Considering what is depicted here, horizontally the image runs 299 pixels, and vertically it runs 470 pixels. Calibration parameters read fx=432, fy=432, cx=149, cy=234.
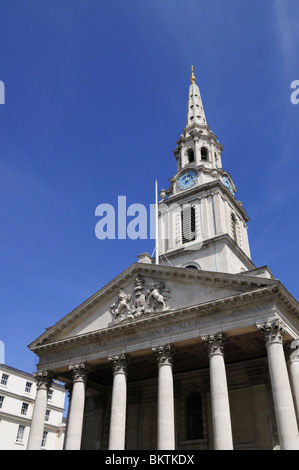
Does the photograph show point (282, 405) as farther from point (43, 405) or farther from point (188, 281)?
point (43, 405)

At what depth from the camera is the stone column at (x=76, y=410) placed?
85.5ft

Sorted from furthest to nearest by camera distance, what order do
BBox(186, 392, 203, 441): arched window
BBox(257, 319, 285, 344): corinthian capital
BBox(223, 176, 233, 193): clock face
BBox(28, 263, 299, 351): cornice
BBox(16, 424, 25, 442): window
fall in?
BBox(16, 424, 25, 442): window
BBox(223, 176, 233, 193): clock face
BBox(186, 392, 203, 441): arched window
BBox(28, 263, 299, 351): cornice
BBox(257, 319, 285, 344): corinthian capital

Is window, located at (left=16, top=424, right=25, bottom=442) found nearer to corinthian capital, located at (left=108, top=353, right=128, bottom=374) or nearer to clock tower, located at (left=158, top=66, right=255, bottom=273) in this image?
clock tower, located at (left=158, top=66, right=255, bottom=273)

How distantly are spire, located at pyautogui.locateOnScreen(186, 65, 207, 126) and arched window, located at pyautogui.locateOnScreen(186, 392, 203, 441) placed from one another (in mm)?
30717

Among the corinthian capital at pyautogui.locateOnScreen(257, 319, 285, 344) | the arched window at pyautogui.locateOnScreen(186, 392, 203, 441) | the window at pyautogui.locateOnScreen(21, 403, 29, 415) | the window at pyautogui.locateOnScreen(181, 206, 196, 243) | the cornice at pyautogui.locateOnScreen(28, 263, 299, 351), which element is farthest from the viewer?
the window at pyautogui.locateOnScreen(21, 403, 29, 415)

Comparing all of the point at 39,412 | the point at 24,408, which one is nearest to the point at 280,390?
the point at 39,412

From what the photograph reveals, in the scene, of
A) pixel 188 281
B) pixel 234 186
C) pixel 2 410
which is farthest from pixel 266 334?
pixel 2 410

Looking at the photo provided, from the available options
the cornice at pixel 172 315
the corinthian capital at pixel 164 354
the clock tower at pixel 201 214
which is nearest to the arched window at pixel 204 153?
the clock tower at pixel 201 214

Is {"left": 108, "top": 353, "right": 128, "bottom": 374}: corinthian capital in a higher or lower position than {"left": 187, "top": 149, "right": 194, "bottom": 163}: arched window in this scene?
lower

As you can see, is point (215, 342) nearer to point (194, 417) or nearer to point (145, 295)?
point (145, 295)

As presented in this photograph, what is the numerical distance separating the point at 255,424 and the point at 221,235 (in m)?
15.0

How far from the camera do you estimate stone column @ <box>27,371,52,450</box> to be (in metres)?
27.4

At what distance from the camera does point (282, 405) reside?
808 inches

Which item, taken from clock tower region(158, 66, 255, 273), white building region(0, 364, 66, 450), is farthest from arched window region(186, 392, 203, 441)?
white building region(0, 364, 66, 450)
